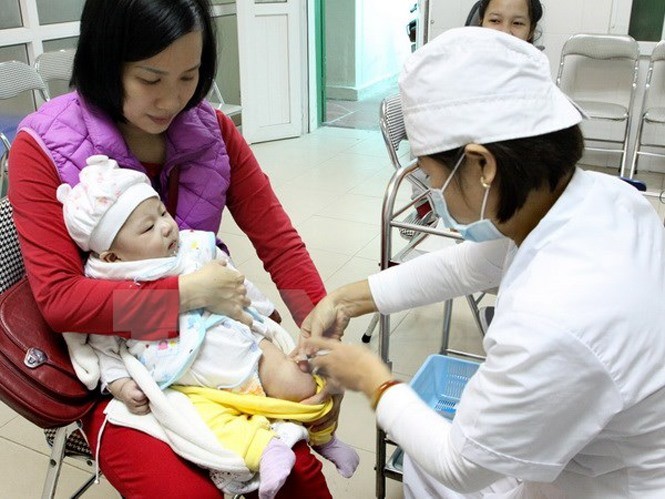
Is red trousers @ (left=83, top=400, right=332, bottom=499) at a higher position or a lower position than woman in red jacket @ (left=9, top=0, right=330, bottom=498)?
lower

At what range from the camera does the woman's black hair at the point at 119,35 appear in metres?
1.21

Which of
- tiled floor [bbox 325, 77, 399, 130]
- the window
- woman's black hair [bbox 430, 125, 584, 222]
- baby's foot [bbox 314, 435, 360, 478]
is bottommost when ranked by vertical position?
tiled floor [bbox 325, 77, 399, 130]

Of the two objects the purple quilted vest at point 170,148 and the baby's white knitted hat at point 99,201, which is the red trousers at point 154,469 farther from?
the purple quilted vest at point 170,148

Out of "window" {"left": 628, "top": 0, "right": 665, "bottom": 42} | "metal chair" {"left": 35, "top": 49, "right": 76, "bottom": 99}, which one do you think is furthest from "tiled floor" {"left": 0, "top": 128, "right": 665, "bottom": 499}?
"metal chair" {"left": 35, "top": 49, "right": 76, "bottom": 99}

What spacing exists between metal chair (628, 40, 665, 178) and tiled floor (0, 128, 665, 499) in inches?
8.9

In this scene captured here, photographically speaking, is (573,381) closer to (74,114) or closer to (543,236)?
(543,236)

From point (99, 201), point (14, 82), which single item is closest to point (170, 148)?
point (99, 201)

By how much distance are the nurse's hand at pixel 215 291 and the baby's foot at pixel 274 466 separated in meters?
0.27

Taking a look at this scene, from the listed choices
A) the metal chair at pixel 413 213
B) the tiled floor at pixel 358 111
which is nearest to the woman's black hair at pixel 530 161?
the metal chair at pixel 413 213

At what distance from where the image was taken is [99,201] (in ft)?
4.03

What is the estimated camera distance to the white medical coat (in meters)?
0.88

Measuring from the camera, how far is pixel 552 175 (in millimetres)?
991

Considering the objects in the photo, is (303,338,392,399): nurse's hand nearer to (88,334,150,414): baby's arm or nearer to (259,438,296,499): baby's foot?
(259,438,296,499): baby's foot

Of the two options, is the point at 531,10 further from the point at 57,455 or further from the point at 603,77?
the point at 57,455
